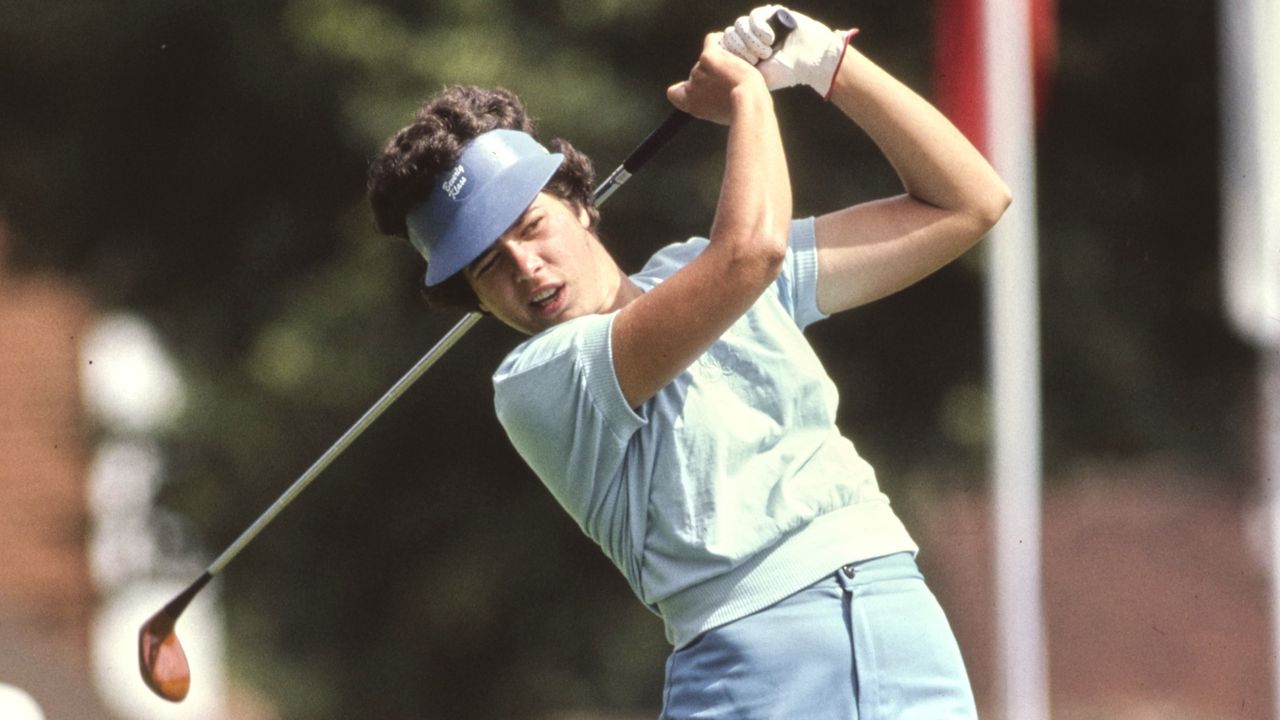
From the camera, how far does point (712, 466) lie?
226 cm

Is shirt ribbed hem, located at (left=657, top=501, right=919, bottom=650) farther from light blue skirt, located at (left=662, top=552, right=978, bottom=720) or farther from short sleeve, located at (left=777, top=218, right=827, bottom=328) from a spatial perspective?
short sleeve, located at (left=777, top=218, right=827, bottom=328)

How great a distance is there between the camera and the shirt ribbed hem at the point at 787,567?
7.38ft

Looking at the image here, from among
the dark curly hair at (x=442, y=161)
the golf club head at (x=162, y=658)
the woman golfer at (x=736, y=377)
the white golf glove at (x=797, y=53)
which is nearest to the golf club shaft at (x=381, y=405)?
the dark curly hair at (x=442, y=161)

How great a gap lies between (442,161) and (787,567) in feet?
2.36

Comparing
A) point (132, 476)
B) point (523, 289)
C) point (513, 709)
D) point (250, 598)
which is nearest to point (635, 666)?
point (513, 709)

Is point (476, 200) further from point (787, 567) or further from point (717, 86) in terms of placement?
point (787, 567)

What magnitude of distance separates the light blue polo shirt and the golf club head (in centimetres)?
146

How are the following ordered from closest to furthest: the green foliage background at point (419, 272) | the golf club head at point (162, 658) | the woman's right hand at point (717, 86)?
the woman's right hand at point (717, 86)
the golf club head at point (162, 658)
the green foliage background at point (419, 272)

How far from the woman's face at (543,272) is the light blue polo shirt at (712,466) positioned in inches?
2.7

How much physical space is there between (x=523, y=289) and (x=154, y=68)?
119 inches

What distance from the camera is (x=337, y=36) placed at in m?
4.90

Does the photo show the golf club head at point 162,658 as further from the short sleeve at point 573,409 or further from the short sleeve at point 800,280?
the short sleeve at point 800,280

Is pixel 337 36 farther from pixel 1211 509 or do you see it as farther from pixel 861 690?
pixel 861 690

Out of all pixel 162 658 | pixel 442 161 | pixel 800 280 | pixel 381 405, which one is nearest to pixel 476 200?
pixel 442 161
